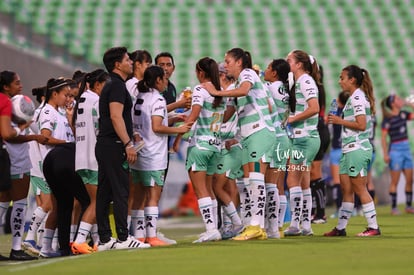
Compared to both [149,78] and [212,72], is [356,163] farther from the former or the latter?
[149,78]

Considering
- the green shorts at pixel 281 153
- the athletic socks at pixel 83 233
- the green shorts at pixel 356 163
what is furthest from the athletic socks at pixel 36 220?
the green shorts at pixel 356 163

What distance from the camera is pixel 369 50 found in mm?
33000

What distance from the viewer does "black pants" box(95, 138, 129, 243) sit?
8891 mm

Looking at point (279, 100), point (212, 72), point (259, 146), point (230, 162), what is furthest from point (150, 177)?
point (279, 100)

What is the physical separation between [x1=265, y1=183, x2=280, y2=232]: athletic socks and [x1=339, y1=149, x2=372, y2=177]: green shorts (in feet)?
2.88

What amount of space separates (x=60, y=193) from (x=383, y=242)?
329cm

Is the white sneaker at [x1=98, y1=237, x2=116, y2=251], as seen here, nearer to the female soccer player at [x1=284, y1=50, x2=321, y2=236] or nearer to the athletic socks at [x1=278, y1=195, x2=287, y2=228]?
the athletic socks at [x1=278, y1=195, x2=287, y2=228]

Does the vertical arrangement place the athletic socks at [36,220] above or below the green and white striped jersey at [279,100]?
below

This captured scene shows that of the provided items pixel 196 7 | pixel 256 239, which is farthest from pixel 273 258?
pixel 196 7

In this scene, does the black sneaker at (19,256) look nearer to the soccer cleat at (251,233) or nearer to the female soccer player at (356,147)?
the soccer cleat at (251,233)

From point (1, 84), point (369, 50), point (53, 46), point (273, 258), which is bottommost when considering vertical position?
point (273, 258)

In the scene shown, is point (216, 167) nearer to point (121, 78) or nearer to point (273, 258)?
point (121, 78)

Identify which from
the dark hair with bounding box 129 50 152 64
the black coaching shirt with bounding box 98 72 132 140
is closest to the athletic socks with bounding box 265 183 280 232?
the dark hair with bounding box 129 50 152 64

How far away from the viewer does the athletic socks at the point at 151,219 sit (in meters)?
9.61
